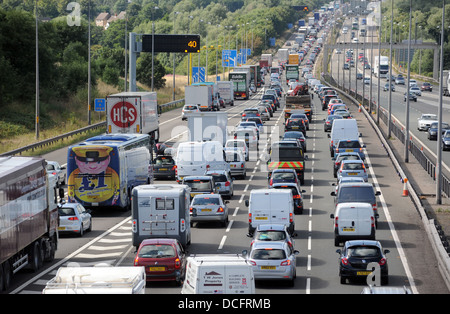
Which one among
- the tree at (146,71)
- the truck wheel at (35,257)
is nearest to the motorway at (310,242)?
the truck wheel at (35,257)

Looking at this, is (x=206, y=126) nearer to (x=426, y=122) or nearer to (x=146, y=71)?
(x=426, y=122)

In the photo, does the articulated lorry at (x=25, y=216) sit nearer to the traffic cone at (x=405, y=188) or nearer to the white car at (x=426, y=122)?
the traffic cone at (x=405, y=188)

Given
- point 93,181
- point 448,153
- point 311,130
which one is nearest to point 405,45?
point 311,130

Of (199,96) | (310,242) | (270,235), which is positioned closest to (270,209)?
(310,242)

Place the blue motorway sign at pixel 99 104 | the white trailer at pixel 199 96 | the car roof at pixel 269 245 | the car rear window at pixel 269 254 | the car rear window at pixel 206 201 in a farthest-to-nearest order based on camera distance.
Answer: the white trailer at pixel 199 96
the blue motorway sign at pixel 99 104
the car rear window at pixel 206 201
the car roof at pixel 269 245
the car rear window at pixel 269 254

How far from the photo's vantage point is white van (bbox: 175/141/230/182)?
49469mm

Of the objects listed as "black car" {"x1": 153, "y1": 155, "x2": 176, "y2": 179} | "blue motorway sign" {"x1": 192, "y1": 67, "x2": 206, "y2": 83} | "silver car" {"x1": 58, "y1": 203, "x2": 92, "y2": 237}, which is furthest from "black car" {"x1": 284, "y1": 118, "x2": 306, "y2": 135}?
"blue motorway sign" {"x1": 192, "y1": 67, "x2": 206, "y2": 83}

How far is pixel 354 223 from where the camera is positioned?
113ft

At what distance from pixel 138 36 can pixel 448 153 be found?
37338 millimetres

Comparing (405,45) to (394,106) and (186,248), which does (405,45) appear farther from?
(186,248)

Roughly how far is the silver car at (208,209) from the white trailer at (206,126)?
70.2 ft

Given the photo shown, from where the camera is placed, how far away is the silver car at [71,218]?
37188mm

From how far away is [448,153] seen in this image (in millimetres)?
66000

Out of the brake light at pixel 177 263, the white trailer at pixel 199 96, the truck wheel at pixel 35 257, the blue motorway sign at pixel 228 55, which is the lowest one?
the truck wheel at pixel 35 257
